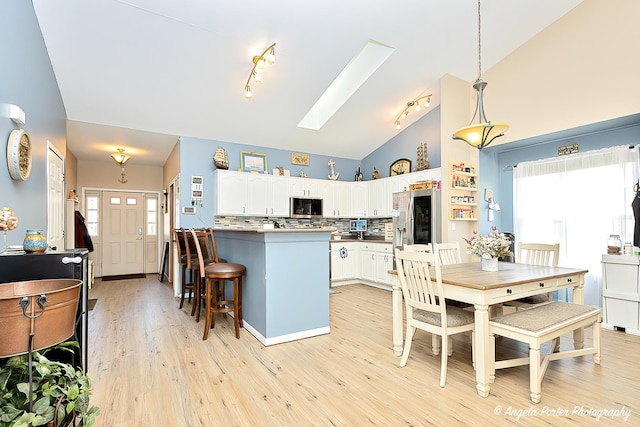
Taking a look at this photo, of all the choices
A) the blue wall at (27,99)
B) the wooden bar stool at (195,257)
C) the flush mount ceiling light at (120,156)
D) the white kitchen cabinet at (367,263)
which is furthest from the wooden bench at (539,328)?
the flush mount ceiling light at (120,156)

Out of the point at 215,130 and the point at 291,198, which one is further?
the point at 291,198

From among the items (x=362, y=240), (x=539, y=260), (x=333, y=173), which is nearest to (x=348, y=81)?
(x=333, y=173)

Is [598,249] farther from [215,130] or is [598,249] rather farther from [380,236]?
[215,130]

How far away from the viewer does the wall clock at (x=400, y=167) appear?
20.7 feet

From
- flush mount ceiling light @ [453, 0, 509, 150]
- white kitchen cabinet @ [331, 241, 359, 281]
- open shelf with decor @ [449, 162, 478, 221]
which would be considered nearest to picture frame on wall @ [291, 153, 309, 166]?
white kitchen cabinet @ [331, 241, 359, 281]

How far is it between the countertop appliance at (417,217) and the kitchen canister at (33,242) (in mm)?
4481

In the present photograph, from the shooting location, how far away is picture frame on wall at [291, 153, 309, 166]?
21.6 feet

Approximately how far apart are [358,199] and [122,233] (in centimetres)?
563

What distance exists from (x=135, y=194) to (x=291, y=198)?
426cm

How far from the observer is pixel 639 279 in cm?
361

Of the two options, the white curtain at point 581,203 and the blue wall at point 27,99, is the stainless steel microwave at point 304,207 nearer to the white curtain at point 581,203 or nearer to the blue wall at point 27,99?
the white curtain at point 581,203

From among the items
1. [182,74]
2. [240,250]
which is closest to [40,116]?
[182,74]

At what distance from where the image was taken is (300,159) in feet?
21.9

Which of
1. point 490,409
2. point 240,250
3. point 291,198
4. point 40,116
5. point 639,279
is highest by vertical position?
point 40,116
